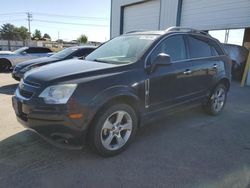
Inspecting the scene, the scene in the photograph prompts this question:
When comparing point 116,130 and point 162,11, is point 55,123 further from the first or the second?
point 162,11

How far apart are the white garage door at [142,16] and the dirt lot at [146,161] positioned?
10.5m

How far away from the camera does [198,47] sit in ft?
14.9

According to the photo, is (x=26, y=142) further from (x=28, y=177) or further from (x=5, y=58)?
(x=5, y=58)

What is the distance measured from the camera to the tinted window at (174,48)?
379 cm

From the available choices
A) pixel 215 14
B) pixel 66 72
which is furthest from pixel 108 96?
pixel 215 14

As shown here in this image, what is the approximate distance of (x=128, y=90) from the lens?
10.5 ft

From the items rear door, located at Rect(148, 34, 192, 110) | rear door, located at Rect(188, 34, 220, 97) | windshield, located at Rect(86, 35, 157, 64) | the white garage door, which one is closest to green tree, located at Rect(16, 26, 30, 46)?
the white garage door

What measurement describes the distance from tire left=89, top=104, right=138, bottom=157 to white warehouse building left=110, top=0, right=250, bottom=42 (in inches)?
322

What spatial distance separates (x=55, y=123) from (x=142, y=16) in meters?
13.0

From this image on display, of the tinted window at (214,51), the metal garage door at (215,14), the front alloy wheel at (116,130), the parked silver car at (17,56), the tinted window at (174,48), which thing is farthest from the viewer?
the parked silver car at (17,56)

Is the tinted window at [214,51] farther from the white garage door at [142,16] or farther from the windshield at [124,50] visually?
the white garage door at [142,16]

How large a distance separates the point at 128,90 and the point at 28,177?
163cm

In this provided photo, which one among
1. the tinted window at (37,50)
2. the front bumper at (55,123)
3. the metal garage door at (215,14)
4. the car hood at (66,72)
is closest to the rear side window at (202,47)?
the car hood at (66,72)

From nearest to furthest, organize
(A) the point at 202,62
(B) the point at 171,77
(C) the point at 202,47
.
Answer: (B) the point at 171,77
(A) the point at 202,62
(C) the point at 202,47
